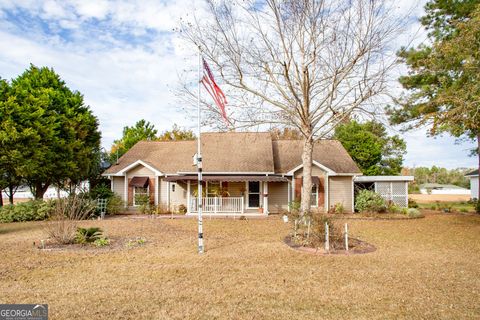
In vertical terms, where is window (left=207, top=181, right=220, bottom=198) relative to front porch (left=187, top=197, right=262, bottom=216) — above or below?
above

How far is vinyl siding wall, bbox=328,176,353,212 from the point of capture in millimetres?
23000

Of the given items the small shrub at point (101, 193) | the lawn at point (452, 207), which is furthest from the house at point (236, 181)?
the lawn at point (452, 207)

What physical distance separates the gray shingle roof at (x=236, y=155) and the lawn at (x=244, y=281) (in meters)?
11.3

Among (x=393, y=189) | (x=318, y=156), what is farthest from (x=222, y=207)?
(x=393, y=189)

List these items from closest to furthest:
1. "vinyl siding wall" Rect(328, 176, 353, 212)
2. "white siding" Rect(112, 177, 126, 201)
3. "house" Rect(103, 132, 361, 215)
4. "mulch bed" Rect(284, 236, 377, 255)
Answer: "mulch bed" Rect(284, 236, 377, 255)
"house" Rect(103, 132, 361, 215)
"vinyl siding wall" Rect(328, 176, 353, 212)
"white siding" Rect(112, 177, 126, 201)

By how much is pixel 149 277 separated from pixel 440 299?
5757mm

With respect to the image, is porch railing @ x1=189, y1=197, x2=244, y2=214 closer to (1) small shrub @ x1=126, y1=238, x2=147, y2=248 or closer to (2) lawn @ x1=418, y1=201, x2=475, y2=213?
(1) small shrub @ x1=126, y1=238, x2=147, y2=248

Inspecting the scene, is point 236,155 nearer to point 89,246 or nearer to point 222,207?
point 222,207

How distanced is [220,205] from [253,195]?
287 centimetres

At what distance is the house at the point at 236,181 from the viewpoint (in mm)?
21922

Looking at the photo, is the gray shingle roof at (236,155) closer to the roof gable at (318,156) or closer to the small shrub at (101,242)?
the roof gable at (318,156)

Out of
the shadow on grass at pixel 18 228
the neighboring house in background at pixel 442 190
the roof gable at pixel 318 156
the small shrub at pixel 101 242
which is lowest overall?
the neighboring house in background at pixel 442 190

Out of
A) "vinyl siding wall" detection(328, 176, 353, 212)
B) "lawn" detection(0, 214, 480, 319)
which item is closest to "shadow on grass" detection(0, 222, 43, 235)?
"lawn" detection(0, 214, 480, 319)

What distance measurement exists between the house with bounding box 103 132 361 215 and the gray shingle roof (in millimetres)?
68
